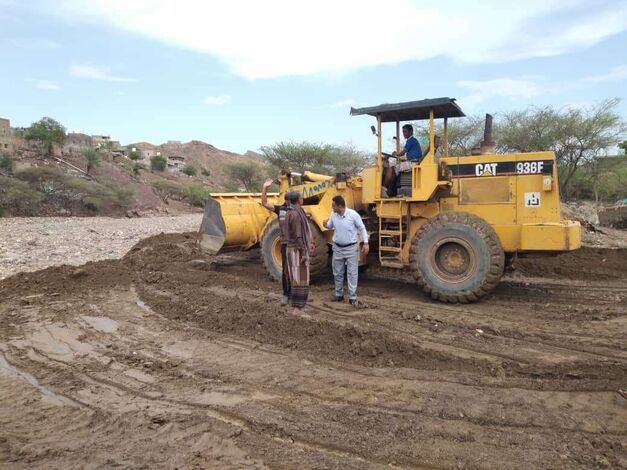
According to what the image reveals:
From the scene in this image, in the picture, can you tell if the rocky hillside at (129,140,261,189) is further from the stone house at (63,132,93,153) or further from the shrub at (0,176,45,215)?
the shrub at (0,176,45,215)

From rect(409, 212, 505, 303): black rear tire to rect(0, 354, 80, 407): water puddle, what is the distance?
4.68 meters

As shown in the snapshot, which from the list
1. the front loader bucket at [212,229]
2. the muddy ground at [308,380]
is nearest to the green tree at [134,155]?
the front loader bucket at [212,229]

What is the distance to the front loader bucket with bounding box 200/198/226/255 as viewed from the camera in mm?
9117

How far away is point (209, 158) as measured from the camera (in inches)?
3600

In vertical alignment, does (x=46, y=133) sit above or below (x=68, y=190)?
above

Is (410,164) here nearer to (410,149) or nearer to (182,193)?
(410,149)

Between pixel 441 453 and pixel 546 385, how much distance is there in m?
1.44

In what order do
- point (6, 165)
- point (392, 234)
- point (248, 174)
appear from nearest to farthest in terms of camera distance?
point (392, 234)
point (6, 165)
point (248, 174)

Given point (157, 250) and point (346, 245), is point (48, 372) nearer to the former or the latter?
point (346, 245)

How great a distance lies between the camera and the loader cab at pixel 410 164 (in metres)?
7.37

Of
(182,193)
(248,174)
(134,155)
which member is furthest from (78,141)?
(248,174)

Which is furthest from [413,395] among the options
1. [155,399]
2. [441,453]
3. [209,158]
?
[209,158]

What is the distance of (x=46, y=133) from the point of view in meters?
42.2

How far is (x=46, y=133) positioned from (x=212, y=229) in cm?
3919
